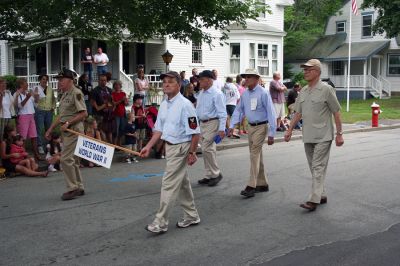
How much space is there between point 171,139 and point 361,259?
2.50 m

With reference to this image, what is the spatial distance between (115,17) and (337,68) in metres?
33.1

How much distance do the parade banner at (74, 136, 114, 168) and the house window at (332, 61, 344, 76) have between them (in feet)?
122

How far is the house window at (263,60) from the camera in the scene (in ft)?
106

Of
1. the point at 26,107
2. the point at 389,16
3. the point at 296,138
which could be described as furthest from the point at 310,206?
the point at 389,16

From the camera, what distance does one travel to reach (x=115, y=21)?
12.1 m

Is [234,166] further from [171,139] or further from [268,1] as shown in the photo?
[268,1]

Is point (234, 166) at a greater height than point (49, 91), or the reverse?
point (49, 91)

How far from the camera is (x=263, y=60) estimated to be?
3256cm

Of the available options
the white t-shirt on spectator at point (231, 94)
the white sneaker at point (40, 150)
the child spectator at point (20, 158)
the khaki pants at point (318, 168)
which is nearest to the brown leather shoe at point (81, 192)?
the child spectator at point (20, 158)

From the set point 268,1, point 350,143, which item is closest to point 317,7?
point 268,1

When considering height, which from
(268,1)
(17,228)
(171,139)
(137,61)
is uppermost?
(268,1)

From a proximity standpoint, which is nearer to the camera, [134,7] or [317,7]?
[134,7]

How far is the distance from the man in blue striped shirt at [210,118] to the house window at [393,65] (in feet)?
114

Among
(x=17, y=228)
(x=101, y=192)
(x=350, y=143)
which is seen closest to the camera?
(x=17, y=228)
